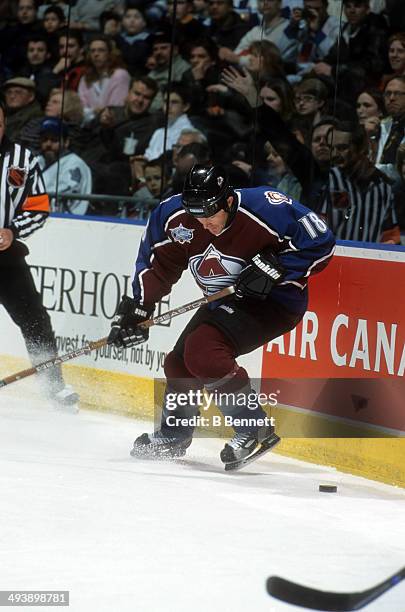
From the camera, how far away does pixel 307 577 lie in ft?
9.56

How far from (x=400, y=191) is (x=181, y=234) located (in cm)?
143

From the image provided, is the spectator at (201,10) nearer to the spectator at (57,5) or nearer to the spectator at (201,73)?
the spectator at (201,73)

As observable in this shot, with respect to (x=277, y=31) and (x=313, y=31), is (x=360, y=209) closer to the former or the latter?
(x=313, y=31)

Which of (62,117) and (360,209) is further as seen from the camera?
(62,117)

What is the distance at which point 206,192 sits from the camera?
4.17 metres

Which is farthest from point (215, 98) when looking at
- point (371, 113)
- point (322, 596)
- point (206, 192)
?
point (322, 596)

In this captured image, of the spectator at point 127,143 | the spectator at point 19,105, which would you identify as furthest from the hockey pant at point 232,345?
the spectator at point 19,105

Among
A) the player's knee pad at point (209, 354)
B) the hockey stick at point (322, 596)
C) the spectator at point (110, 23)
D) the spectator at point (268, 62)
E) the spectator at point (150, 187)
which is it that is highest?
the spectator at point (110, 23)

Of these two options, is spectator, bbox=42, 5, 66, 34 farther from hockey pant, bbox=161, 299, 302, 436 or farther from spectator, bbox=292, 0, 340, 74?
hockey pant, bbox=161, 299, 302, 436

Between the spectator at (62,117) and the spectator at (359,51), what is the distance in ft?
6.84

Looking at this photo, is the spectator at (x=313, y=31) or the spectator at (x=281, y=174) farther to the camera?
the spectator at (x=313, y=31)

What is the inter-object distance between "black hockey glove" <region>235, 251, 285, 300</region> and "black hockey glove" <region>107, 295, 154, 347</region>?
0.47m

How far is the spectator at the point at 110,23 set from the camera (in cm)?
779

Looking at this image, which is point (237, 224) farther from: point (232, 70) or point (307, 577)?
point (232, 70)
